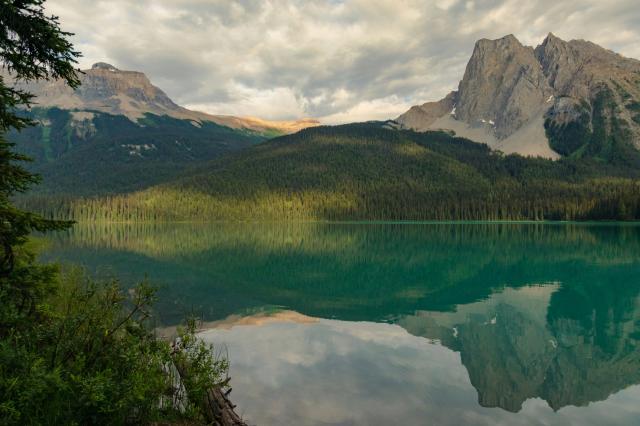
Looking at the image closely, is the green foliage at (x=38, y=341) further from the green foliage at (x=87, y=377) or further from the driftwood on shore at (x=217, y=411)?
the driftwood on shore at (x=217, y=411)

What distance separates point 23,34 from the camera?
980 cm

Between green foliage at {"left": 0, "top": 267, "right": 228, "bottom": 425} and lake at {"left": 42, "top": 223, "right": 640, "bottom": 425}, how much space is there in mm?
3868

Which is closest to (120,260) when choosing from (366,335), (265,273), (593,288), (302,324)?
(265,273)

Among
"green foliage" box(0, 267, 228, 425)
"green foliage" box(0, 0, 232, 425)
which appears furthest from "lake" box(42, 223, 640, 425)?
"green foliage" box(0, 0, 232, 425)

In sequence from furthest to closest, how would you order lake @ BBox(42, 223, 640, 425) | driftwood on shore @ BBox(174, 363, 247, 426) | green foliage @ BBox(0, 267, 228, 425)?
lake @ BBox(42, 223, 640, 425), driftwood on shore @ BBox(174, 363, 247, 426), green foliage @ BBox(0, 267, 228, 425)

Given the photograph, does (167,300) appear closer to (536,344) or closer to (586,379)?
(536,344)

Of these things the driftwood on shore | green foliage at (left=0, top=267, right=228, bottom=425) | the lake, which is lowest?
the lake

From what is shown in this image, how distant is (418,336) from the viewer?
2880 centimetres

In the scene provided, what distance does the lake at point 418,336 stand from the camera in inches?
707

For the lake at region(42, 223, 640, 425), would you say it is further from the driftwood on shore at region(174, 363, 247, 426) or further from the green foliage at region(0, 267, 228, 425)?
the green foliage at region(0, 267, 228, 425)

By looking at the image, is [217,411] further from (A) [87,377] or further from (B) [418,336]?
(B) [418,336]

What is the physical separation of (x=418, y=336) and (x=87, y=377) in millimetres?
21876

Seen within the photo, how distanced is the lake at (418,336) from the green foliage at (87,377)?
3.87 metres

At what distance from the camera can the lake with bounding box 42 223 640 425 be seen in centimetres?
1795
